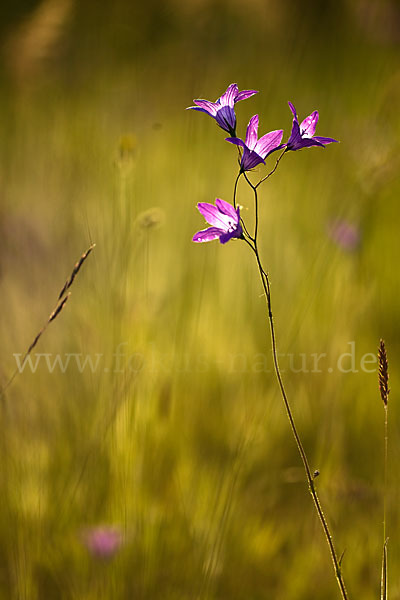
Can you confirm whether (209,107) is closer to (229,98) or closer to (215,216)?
Answer: (229,98)

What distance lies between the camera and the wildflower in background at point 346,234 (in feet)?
5.37

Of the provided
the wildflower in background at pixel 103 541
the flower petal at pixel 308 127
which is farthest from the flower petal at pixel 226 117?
the wildflower in background at pixel 103 541

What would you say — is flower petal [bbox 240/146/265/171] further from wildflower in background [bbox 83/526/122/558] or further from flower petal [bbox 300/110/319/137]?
wildflower in background [bbox 83/526/122/558]

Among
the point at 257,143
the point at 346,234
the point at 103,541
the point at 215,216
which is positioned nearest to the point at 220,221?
the point at 215,216

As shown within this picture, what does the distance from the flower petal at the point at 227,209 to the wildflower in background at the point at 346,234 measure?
3.08 ft

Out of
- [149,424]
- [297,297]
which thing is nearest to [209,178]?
[297,297]

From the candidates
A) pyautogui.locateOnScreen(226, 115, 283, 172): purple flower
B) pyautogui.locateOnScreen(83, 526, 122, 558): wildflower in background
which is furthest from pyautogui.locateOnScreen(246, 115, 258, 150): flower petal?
pyautogui.locateOnScreen(83, 526, 122, 558): wildflower in background

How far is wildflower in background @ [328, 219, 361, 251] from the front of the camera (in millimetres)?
1636

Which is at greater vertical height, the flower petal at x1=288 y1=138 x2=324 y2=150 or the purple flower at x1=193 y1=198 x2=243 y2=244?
the flower petal at x1=288 y1=138 x2=324 y2=150

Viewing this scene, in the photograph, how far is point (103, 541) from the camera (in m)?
1.04

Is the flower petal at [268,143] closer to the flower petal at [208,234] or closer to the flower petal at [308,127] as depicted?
the flower petal at [308,127]

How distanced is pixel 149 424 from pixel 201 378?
31 centimetres

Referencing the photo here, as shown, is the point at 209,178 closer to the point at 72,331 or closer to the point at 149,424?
the point at 72,331

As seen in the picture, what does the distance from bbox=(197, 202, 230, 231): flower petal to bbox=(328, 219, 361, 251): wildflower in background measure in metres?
0.92
